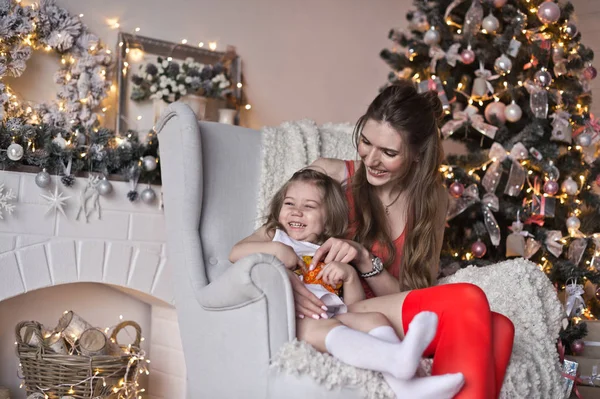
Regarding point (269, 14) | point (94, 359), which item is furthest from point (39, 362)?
point (269, 14)

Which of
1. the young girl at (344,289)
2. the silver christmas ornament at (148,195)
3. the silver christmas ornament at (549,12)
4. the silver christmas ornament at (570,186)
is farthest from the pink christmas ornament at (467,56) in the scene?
the silver christmas ornament at (148,195)

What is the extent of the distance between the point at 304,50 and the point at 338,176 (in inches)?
69.9

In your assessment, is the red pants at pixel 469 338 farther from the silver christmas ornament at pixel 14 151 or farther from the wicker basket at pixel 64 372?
the silver christmas ornament at pixel 14 151

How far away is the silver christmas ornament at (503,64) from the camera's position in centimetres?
313

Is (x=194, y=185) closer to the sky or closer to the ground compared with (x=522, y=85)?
closer to the ground

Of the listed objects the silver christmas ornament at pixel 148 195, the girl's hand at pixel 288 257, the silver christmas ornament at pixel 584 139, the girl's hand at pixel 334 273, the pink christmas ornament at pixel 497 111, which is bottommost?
the girl's hand at pixel 334 273

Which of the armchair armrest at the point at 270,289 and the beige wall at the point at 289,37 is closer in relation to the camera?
the armchair armrest at the point at 270,289

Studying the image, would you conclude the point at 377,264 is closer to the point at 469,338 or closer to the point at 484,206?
the point at 469,338

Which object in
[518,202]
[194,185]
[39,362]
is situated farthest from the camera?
[518,202]

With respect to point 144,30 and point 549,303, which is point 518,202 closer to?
point 549,303

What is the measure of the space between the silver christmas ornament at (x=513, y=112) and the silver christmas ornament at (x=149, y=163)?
5.18 feet

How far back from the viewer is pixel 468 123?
3205 millimetres

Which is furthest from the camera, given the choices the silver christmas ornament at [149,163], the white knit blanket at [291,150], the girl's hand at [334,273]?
the silver christmas ornament at [149,163]

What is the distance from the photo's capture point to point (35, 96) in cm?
282
